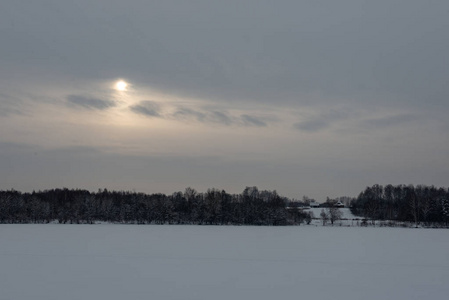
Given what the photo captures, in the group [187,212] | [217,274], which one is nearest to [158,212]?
[187,212]

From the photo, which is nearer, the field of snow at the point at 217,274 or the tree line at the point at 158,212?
the field of snow at the point at 217,274

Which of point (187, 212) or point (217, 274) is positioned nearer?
point (217, 274)

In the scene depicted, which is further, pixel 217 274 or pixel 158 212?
pixel 158 212

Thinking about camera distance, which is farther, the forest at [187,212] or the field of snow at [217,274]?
the forest at [187,212]

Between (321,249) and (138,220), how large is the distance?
77.6 meters

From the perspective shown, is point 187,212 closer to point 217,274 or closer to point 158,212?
point 158,212

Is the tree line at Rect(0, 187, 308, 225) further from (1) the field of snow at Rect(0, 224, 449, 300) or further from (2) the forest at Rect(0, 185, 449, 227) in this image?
(1) the field of snow at Rect(0, 224, 449, 300)

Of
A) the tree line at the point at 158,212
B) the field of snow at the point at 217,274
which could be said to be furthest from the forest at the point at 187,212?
the field of snow at the point at 217,274

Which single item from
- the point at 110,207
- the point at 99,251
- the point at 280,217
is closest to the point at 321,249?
the point at 99,251

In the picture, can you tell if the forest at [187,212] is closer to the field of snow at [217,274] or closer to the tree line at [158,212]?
the tree line at [158,212]

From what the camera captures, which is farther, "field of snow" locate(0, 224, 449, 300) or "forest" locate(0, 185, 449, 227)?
"forest" locate(0, 185, 449, 227)

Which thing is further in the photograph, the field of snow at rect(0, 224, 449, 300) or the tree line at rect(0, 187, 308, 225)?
the tree line at rect(0, 187, 308, 225)

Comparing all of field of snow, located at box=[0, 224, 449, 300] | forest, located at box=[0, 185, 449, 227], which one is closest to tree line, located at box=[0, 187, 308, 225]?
forest, located at box=[0, 185, 449, 227]

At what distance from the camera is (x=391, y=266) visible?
2661cm
